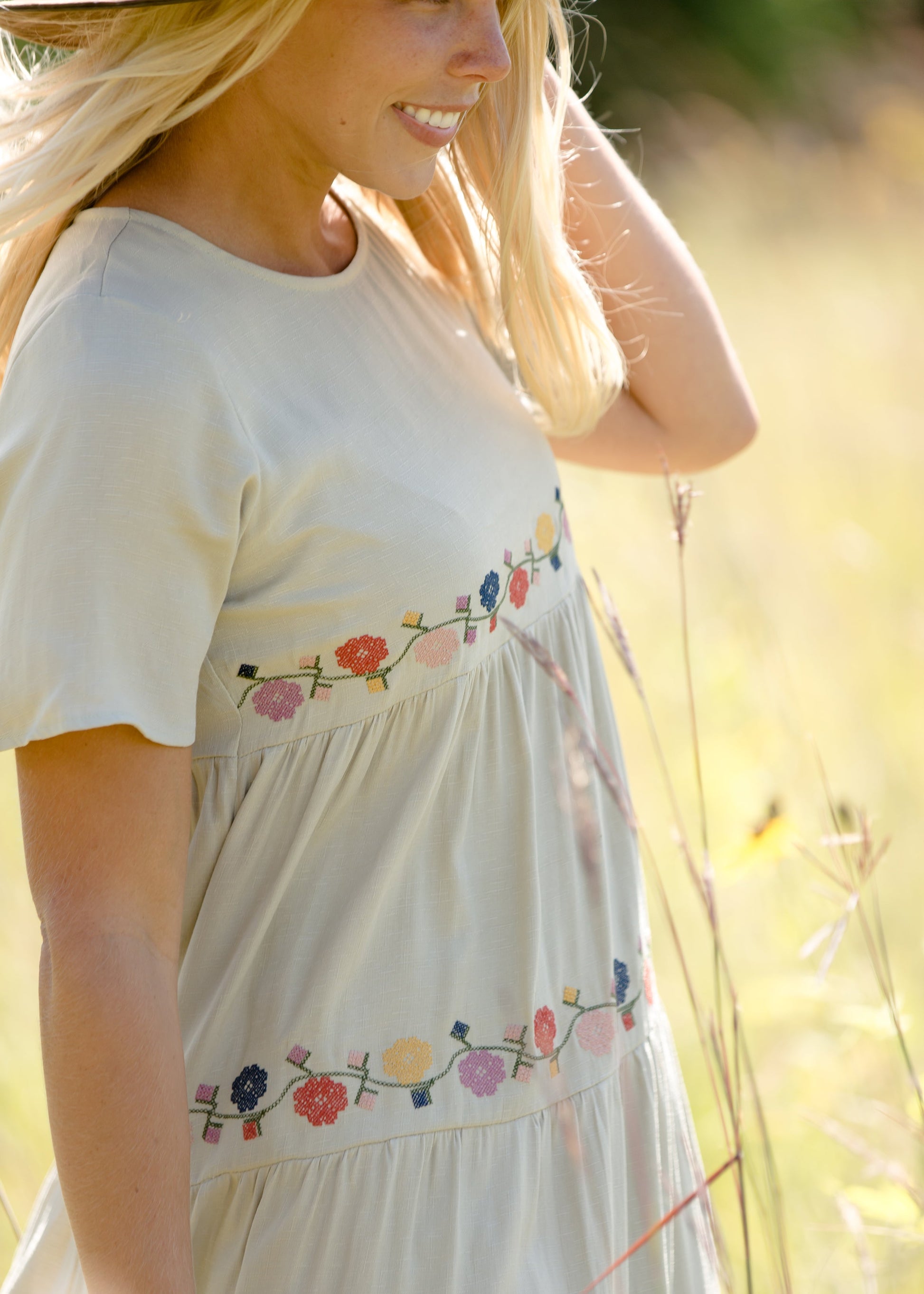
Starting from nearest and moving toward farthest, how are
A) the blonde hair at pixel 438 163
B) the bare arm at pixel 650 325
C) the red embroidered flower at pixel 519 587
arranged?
the blonde hair at pixel 438 163 → the red embroidered flower at pixel 519 587 → the bare arm at pixel 650 325

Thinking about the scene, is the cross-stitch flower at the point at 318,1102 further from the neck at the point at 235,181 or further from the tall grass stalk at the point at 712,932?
the neck at the point at 235,181

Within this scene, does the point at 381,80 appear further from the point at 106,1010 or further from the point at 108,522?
the point at 106,1010

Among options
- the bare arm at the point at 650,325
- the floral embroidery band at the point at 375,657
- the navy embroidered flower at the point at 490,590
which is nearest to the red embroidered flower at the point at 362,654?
the floral embroidery band at the point at 375,657

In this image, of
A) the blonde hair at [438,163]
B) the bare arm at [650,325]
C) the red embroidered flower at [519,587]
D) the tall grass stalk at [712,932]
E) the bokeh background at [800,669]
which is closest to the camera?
the tall grass stalk at [712,932]

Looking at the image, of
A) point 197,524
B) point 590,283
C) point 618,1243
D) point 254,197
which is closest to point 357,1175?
point 618,1243

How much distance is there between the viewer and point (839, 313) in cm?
557

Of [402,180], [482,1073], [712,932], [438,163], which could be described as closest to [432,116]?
[402,180]

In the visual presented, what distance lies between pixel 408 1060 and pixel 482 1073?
0.23 ft

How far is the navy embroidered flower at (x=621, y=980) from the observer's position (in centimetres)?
118

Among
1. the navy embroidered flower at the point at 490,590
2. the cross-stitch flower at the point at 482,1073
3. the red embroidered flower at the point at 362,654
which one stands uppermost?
the red embroidered flower at the point at 362,654

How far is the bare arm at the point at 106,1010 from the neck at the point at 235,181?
1.50 ft

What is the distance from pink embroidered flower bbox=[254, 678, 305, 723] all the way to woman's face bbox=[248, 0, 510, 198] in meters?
0.45

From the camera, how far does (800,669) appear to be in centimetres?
337

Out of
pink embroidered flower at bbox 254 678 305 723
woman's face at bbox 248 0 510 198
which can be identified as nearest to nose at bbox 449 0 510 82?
woman's face at bbox 248 0 510 198
